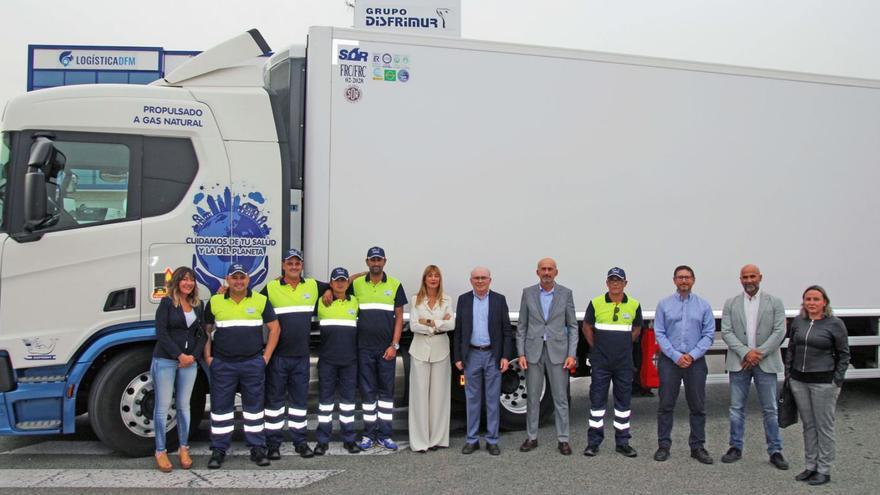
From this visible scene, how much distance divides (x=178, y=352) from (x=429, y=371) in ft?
6.71

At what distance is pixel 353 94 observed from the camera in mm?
5828

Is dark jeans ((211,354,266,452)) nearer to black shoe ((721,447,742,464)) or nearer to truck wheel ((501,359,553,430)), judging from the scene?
truck wheel ((501,359,553,430))

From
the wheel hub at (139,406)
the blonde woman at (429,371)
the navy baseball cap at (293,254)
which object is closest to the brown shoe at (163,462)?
the wheel hub at (139,406)

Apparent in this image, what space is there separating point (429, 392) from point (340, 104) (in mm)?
2552

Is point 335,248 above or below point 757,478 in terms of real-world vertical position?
above

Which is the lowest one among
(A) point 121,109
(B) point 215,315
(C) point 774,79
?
(B) point 215,315

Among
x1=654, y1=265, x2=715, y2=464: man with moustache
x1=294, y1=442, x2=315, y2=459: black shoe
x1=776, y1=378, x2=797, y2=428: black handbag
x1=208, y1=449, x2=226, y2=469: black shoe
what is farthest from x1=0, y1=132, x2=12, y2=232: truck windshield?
x1=776, y1=378, x2=797, y2=428: black handbag

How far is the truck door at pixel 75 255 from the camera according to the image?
527cm

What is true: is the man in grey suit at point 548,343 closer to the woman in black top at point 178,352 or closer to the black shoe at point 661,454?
the black shoe at point 661,454

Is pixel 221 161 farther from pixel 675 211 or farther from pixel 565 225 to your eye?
pixel 675 211

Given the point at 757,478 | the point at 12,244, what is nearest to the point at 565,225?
the point at 757,478

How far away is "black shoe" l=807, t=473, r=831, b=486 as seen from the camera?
16.9ft

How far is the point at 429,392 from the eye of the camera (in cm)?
605

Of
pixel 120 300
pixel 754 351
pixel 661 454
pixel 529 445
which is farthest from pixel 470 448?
pixel 120 300
